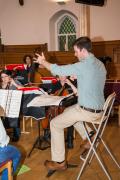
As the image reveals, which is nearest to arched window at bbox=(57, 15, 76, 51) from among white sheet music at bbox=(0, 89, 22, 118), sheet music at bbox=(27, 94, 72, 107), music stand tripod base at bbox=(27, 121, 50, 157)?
music stand tripod base at bbox=(27, 121, 50, 157)

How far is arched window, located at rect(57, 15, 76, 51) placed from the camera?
11852 mm

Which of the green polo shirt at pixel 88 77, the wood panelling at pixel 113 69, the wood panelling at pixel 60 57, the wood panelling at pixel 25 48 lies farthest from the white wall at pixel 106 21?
the green polo shirt at pixel 88 77

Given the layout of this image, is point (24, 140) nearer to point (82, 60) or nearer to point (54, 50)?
point (82, 60)

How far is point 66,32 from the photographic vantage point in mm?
12055

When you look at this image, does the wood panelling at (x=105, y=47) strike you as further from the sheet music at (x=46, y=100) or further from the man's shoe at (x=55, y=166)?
the man's shoe at (x=55, y=166)

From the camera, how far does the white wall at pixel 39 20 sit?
416 inches

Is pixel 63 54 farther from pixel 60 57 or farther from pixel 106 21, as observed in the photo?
pixel 106 21

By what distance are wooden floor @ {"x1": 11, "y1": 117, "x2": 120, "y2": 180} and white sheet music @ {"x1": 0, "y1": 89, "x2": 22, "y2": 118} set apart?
697 mm

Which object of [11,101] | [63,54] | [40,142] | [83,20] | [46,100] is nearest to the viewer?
[46,100]

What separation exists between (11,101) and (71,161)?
1124 millimetres

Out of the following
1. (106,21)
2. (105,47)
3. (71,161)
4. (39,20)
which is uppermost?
(39,20)

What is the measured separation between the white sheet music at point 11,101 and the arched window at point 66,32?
303 inches

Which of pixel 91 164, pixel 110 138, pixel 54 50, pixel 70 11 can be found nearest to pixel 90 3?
pixel 70 11

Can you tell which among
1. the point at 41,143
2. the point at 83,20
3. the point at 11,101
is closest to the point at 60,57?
the point at 83,20
